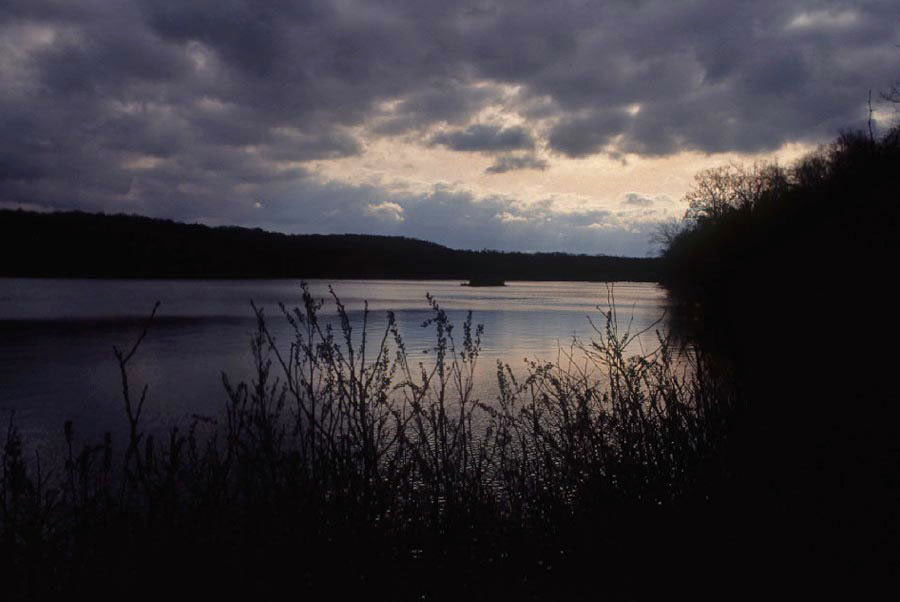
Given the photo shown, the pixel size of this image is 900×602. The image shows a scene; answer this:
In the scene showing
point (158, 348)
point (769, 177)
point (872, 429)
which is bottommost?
point (158, 348)

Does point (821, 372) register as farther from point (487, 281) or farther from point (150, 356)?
point (487, 281)

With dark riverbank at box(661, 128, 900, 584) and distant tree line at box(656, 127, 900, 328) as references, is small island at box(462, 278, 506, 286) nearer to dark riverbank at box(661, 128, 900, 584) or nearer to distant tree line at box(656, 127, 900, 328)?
distant tree line at box(656, 127, 900, 328)

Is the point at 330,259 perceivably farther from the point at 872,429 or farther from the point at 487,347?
the point at 872,429

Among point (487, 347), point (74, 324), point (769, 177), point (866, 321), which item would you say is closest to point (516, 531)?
point (866, 321)

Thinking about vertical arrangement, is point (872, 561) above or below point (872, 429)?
below

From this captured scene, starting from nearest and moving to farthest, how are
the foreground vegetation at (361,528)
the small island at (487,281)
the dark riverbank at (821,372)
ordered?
1. the foreground vegetation at (361,528)
2. the dark riverbank at (821,372)
3. the small island at (487,281)

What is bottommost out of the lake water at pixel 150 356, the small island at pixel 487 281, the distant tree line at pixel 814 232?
the lake water at pixel 150 356

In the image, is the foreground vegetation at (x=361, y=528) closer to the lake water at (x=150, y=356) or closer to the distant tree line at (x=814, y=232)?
the lake water at (x=150, y=356)

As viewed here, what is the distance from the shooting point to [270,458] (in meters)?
4.05

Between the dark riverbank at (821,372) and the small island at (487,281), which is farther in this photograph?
the small island at (487,281)

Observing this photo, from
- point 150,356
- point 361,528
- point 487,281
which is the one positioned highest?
point 361,528

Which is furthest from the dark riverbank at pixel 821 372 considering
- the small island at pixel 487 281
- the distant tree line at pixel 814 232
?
the small island at pixel 487 281

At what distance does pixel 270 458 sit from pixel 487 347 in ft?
55.0

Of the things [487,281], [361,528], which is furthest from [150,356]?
[487,281]
